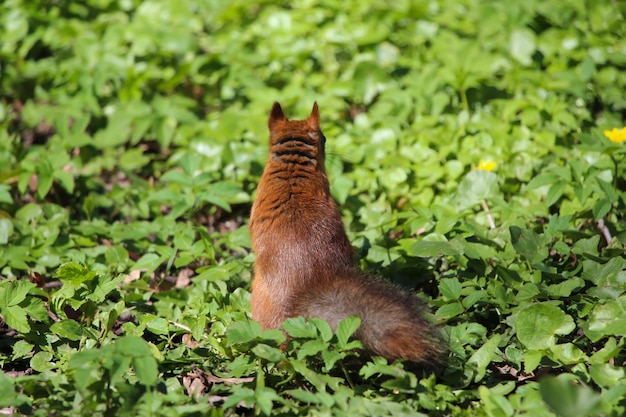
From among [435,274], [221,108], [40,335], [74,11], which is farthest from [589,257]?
[74,11]

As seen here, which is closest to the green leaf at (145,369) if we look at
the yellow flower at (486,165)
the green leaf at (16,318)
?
the green leaf at (16,318)

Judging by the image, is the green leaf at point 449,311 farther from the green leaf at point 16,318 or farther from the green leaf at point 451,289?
the green leaf at point 16,318

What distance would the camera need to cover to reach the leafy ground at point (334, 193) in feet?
10.4

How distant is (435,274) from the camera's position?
4.19m

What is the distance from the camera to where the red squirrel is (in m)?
3.14

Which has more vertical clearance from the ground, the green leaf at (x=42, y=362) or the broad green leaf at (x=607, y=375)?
the broad green leaf at (x=607, y=375)

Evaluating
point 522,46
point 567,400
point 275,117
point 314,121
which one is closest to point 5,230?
point 275,117

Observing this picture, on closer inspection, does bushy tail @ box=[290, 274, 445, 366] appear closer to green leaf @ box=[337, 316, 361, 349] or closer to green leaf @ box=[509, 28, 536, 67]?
green leaf @ box=[337, 316, 361, 349]

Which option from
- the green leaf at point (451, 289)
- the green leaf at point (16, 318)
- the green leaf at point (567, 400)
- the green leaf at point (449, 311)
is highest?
the green leaf at point (567, 400)

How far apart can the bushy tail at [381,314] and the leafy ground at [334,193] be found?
0.10m

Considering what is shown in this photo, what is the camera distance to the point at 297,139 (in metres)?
4.07

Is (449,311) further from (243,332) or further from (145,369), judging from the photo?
(145,369)

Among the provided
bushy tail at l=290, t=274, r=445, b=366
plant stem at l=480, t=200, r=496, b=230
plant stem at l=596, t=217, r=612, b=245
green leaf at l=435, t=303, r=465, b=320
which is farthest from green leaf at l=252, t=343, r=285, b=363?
plant stem at l=596, t=217, r=612, b=245

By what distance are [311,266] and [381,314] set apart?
1.72 feet
